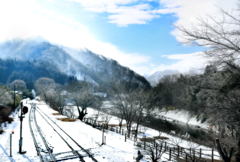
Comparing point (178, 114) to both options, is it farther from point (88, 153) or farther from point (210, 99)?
point (210, 99)

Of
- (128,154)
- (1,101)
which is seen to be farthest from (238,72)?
(1,101)

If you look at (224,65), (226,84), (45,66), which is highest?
(45,66)

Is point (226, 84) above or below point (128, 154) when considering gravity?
above

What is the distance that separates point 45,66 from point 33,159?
19866cm

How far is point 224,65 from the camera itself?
6.59 meters

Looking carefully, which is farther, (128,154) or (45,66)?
(45,66)

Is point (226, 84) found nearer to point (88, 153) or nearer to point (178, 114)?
point (88, 153)

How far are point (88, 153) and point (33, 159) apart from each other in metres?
3.66

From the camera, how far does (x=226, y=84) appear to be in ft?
22.5

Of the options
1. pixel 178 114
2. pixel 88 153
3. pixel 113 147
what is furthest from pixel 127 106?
pixel 178 114

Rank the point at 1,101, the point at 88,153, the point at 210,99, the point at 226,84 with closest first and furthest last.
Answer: the point at 226,84 < the point at 210,99 < the point at 88,153 < the point at 1,101

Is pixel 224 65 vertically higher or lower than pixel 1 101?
higher

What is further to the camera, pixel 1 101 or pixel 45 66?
pixel 45 66

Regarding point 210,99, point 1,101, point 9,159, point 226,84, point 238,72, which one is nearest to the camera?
point 238,72
